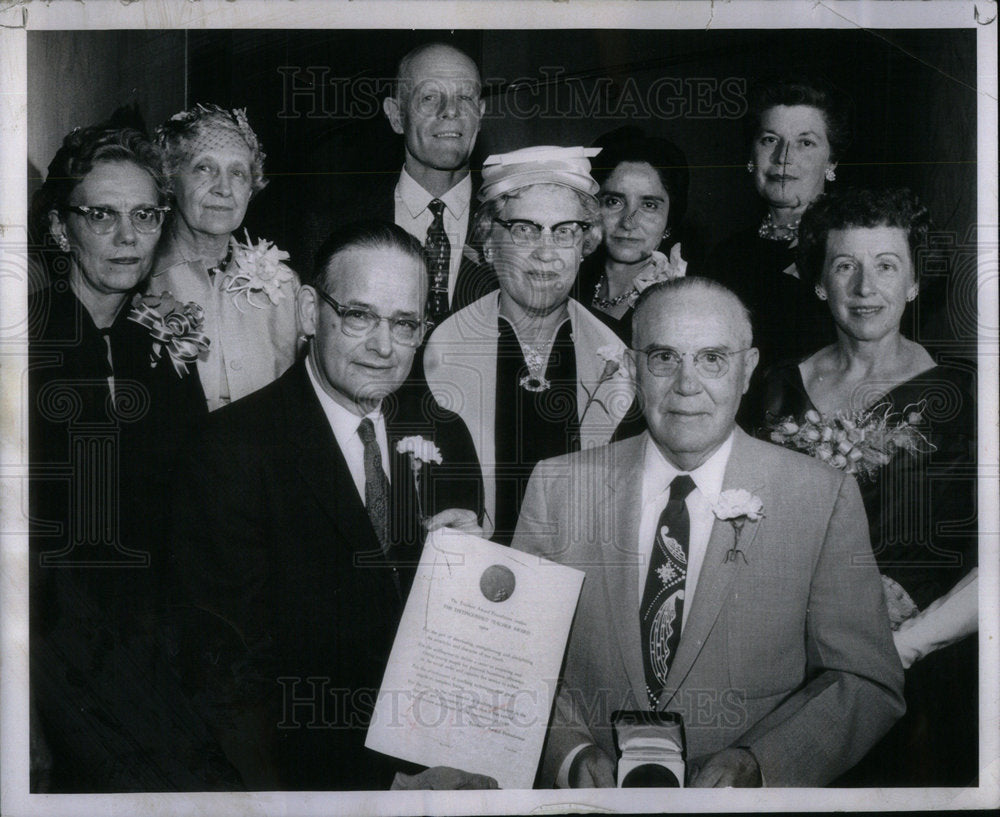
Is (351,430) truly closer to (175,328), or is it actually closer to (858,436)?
(175,328)

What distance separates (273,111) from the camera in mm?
1943

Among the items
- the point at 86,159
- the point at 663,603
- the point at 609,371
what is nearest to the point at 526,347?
the point at 609,371

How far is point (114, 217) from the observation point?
1.94 metres

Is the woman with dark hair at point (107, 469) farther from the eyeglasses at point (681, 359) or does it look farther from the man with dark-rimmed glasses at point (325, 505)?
the eyeglasses at point (681, 359)

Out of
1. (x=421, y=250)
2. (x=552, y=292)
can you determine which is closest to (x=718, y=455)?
(x=552, y=292)

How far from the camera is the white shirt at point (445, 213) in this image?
1938 mm

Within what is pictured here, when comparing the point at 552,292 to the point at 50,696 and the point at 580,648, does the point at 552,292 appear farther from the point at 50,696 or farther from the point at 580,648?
the point at 50,696

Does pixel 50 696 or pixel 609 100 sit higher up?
pixel 609 100

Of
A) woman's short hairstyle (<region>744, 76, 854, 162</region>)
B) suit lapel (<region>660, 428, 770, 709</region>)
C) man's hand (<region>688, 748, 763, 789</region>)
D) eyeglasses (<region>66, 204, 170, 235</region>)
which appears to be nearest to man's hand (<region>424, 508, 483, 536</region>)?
suit lapel (<region>660, 428, 770, 709</region>)

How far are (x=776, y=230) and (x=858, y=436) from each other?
47 centimetres

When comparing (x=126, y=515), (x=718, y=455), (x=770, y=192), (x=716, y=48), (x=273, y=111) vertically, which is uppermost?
(x=716, y=48)

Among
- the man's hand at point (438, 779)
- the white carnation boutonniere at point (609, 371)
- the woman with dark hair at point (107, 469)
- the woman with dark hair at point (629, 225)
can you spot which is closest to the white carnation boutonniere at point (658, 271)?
the woman with dark hair at point (629, 225)

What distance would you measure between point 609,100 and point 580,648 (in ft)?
3.84

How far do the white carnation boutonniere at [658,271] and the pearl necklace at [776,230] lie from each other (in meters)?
0.18
